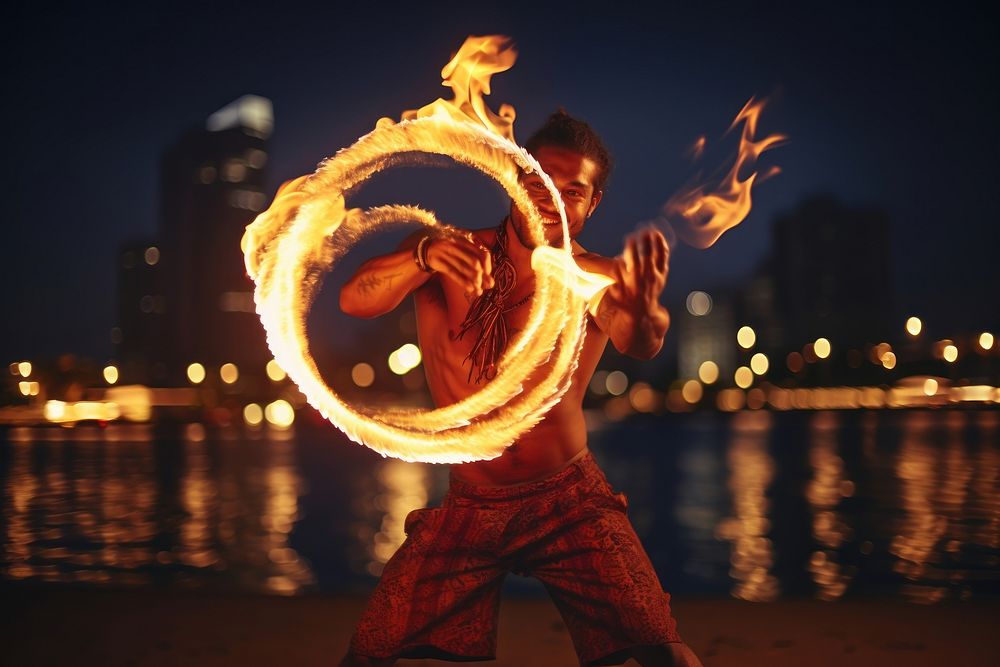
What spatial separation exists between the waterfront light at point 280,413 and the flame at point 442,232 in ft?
359

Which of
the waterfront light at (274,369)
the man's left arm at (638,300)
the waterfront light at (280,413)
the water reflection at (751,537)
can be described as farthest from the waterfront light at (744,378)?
the man's left arm at (638,300)

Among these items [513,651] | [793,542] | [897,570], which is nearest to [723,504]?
[793,542]

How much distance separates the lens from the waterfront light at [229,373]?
12006 cm

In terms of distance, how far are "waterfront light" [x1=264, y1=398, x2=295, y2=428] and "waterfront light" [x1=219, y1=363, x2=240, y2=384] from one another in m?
4.89

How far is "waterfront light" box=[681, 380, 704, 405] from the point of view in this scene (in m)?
153

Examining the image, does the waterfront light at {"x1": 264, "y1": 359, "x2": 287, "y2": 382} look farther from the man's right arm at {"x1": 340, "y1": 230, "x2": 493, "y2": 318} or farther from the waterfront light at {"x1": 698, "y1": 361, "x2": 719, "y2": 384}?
the waterfront light at {"x1": 698, "y1": 361, "x2": 719, "y2": 384}

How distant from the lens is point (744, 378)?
15312 cm

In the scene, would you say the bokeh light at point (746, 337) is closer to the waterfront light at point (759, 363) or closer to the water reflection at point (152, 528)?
the waterfront light at point (759, 363)

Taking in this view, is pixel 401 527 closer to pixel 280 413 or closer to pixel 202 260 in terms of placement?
pixel 280 413

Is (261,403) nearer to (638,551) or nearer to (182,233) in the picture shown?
(182,233)

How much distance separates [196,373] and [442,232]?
12264 cm

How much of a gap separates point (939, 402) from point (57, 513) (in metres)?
127

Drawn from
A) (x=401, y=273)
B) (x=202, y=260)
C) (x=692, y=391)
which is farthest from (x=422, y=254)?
(x=692, y=391)

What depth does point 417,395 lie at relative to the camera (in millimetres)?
139500
